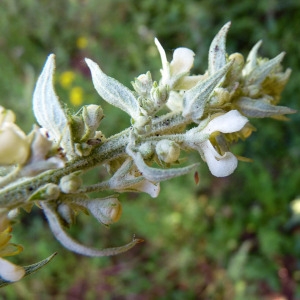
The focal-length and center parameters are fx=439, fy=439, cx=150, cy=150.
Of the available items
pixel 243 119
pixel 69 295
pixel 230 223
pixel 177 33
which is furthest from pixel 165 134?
pixel 177 33

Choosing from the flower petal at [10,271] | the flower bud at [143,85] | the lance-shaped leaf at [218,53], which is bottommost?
the flower petal at [10,271]

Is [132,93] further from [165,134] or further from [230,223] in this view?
[230,223]

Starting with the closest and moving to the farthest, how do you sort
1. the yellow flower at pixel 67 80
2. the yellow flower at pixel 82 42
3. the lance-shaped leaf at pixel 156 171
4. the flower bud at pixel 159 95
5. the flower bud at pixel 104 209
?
the lance-shaped leaf at pixel 156 171 < the flower bud at pixel 104 209 < the flower bud at pixel 159 95 < the yellow flower at pixel 67 80 < the yellow flower at pixel 82 42

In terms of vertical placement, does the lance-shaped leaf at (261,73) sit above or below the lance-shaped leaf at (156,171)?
below

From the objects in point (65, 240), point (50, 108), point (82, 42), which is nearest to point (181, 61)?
point (50, 108)

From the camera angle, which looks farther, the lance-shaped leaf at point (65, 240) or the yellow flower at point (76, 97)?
the yellow flower at point (76, 97)

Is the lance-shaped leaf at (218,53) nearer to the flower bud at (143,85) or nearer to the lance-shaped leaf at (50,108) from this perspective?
the flower bud at (143,85)

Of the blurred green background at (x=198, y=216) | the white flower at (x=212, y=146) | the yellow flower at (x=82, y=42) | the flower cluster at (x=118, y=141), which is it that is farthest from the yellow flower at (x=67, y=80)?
the white flower at (x=212, y=146)

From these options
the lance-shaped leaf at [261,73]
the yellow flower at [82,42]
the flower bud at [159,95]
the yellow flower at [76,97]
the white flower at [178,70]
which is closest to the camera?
the flower bud at [159,95]
